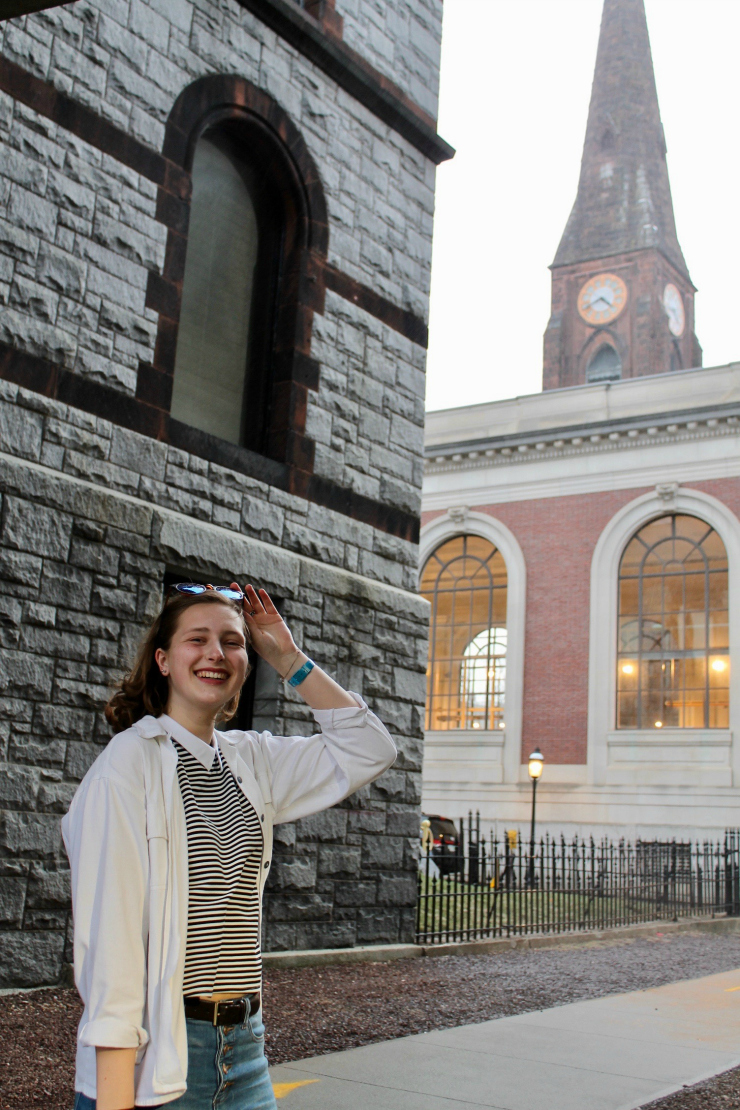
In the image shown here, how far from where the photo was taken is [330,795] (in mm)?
3146

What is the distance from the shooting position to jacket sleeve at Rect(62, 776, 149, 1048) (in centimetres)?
235

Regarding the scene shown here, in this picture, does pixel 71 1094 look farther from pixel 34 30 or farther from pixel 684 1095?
pixel 34 30

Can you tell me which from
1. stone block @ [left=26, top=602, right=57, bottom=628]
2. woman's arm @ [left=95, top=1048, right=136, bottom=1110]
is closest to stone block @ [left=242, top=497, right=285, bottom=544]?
stone block @ [left=26, top=602, right=57, bottom=628]

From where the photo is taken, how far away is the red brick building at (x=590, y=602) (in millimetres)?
29688

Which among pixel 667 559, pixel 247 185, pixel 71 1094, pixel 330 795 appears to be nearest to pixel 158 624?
pixel 330 795

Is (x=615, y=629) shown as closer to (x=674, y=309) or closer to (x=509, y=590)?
(x=509, y=590)

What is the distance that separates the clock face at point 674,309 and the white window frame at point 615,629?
36825 mm

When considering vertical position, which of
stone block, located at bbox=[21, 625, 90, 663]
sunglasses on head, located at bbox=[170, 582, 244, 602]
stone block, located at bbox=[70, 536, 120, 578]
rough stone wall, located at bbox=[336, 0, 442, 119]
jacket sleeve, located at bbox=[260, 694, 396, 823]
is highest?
rough stone wall, located at bbox=[336, 0, 442, 119]

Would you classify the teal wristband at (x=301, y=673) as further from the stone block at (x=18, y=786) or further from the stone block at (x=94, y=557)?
the stone block at (x=94, y=557)

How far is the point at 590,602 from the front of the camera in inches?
1243

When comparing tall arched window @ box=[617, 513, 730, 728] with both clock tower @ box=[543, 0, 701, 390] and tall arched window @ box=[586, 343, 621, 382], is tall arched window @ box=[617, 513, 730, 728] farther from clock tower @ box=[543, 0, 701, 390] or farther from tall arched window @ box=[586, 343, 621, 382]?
tall arched window @ box=[586, 343, 621, 382]

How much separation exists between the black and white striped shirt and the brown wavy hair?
0.61 ft

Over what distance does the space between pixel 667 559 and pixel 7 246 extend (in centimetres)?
2557

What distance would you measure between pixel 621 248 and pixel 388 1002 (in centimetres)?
6295
